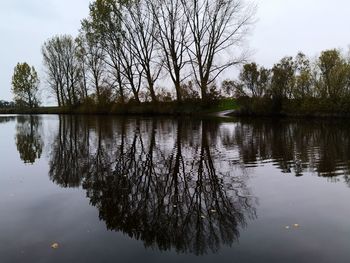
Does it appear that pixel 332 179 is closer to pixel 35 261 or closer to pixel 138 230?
pixel 138 230

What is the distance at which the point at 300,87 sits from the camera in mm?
34000

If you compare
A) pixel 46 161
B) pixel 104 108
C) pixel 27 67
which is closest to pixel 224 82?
pixel 104 108

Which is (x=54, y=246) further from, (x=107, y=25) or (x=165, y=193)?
(x=107, y=25)

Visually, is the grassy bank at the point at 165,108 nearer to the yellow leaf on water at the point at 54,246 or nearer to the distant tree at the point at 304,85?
the distant tree at the point at 304,85

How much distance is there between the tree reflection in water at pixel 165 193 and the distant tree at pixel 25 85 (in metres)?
66.2

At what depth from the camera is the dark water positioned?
4188 mm

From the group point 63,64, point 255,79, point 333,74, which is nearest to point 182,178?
point 333,74

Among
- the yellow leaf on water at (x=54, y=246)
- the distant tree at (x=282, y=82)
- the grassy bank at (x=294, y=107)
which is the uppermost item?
the distant tree at (x=282, y=82)

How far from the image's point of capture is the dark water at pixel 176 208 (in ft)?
13.7

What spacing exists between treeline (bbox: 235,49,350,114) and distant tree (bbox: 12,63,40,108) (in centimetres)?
4916

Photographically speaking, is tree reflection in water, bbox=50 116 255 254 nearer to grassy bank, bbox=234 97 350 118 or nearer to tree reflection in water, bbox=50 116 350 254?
tree reflection in water, bbox=50 116 350 254

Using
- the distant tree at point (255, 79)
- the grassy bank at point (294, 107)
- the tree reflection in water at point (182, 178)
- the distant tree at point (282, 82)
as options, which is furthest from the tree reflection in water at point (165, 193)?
the distant tree at point (255, 79)

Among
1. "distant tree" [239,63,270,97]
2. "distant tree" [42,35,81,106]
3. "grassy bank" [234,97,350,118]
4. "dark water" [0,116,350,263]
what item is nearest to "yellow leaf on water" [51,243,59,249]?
"dark water" [0,116,350,263]

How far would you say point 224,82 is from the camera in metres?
43.8
